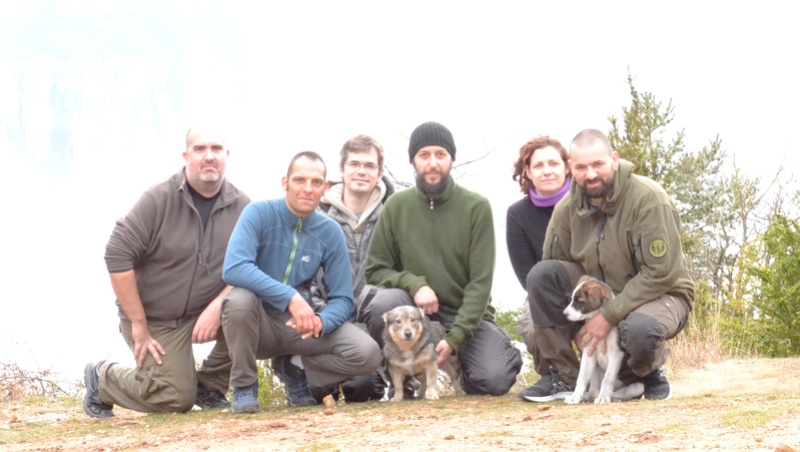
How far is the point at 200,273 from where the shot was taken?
752 centimetres

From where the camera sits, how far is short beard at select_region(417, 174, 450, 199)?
743 centimetres

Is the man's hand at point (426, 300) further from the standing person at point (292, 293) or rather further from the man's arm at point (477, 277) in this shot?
the standing person at point (292, 293)

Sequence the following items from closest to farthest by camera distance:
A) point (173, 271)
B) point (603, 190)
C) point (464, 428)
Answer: point (464, 428), point (603, 190), point (173, 271)

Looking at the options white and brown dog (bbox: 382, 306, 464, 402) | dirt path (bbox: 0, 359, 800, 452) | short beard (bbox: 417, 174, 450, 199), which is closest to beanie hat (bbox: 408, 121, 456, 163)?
short beard (bbox: 417, 174, 450, 199)

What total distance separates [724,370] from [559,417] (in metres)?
5.98

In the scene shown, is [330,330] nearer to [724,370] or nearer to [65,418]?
[65,418]

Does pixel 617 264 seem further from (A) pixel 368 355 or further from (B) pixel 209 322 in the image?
(B) pixel 209 322

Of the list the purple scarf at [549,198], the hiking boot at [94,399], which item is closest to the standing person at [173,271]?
the hiking boot at [94,399]

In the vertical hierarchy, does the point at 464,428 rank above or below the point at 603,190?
below

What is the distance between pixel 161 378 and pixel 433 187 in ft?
8.38

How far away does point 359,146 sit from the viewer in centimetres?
795

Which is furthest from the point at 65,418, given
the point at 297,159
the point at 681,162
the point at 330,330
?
the point at 681,162

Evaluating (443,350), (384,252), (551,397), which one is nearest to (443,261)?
(384,252)

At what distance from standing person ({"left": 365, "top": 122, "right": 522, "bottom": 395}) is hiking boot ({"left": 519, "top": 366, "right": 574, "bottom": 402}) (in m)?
0.39
